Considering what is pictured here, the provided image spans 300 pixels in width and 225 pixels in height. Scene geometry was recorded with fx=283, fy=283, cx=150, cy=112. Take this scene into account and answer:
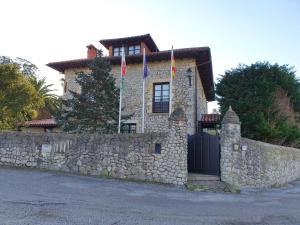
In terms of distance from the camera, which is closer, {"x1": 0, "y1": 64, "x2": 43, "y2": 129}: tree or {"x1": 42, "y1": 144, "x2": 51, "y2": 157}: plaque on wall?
{"x1": 42, "y1": 144, "x2": 51, "y2": 157}: plaque on wall

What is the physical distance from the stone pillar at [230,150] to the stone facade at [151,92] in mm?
4812

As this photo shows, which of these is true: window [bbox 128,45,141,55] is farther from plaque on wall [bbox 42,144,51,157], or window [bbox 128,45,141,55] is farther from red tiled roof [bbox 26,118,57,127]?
plaque on wall [bbox 42,144,51,157]

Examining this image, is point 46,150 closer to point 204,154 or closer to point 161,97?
point 204,154

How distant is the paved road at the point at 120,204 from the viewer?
5.88m

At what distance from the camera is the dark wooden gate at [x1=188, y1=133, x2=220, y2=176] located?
40.0ft

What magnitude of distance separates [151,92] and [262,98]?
6456 mm

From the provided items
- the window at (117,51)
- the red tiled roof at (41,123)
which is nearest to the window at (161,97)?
the window at (117,51)

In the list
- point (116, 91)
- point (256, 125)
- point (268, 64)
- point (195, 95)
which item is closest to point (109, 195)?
point (116, 91)

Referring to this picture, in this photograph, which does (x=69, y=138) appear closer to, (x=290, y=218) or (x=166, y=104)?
(x=166, y=104)

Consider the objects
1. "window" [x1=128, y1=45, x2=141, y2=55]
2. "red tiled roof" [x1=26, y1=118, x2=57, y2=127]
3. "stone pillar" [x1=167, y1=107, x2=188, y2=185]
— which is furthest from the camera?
"red tiled roof" [x1=26, y1=118, x2=57, y2=127]

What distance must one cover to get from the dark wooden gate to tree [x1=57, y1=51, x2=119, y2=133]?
444cm

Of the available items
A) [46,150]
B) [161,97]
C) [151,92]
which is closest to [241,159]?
[161,97]

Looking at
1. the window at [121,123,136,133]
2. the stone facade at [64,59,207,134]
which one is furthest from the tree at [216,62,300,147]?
the window at [121,123,136,133]

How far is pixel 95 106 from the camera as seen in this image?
15125 millimetres
